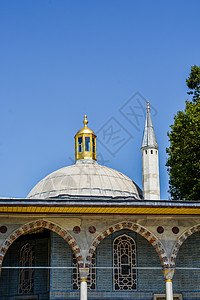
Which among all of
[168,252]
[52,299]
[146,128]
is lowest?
[52,299]

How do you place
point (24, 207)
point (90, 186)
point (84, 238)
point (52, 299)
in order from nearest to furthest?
1. point (24, 207)
2. point (84, 238)
3. point (52, 299)
4. point (90, 186)

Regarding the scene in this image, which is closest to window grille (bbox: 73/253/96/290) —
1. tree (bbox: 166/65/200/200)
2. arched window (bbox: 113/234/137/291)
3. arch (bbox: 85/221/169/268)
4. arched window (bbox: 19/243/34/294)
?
arched window (bbox: 113/234/137/291)

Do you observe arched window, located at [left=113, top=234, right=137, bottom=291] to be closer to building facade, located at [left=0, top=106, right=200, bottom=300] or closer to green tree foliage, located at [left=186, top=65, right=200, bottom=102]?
building facade, located at [left=0, top=106, right=200, bottom=300]

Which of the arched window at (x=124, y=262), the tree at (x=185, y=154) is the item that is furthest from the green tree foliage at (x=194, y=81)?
the arched window at (x=124, y=262)

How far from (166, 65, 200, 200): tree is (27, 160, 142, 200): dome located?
2.24 meters

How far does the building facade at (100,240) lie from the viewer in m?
15.0

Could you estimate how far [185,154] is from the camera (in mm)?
22578

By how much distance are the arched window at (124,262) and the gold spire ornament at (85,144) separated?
647 centimetres

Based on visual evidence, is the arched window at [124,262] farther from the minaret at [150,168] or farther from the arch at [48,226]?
the minaret at [150,168]

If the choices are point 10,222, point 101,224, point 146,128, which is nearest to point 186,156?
point 146,128

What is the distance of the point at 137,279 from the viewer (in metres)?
17.3

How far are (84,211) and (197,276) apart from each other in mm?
5201

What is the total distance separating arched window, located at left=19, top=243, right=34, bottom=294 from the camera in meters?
18.5

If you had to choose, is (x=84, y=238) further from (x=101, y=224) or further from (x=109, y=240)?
(x=109, y=240)
